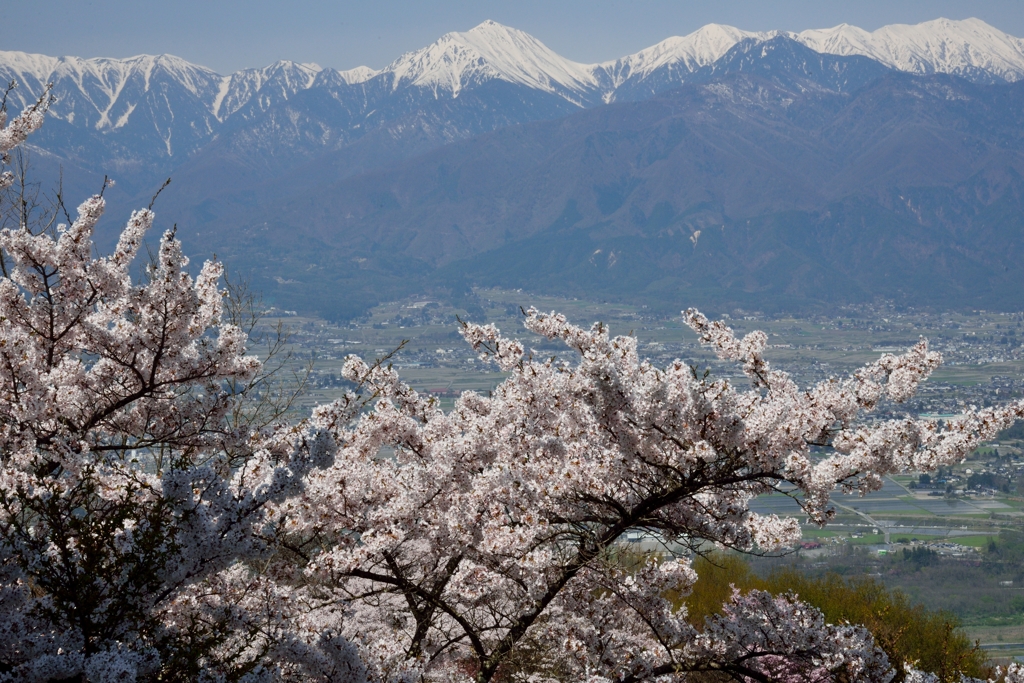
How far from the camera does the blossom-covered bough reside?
4043 millimetres

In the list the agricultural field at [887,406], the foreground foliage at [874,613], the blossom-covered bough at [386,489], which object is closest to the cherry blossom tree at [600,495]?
the blossom-covered bough at [386,489]

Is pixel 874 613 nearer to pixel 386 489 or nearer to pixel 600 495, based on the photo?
pixel 600 495

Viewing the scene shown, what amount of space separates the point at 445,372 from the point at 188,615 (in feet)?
311

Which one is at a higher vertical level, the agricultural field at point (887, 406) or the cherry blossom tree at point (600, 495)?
the cherry blossom tree at point (600, 495)

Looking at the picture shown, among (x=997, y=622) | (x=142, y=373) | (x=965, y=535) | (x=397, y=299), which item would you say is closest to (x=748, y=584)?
(x=142, y=373)

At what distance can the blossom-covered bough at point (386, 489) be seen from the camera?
4.04 m

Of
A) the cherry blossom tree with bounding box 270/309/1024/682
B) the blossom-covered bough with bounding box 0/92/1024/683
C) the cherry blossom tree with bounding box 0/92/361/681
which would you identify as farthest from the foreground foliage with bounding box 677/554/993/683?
the cherry blossom tree with bounding box 0/92/361/681

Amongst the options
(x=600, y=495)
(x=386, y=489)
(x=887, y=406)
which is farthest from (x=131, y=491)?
(x=887, y=406)

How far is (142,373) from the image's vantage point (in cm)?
615

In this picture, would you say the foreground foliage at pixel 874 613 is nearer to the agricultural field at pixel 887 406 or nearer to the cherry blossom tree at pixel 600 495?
the agricultural field at pixel 887 406

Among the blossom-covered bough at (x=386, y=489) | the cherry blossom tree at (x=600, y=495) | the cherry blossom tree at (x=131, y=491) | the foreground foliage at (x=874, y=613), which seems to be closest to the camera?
the cherry blossom tree at (x=131, y=491)

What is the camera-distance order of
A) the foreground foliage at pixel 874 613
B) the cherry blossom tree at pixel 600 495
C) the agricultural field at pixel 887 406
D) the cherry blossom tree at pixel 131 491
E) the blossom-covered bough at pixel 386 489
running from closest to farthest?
the cherry blossom tree at pixel 131 491 → the blossom-covered bough at pixel 386 489 → the cherry blossom tree at pixel 600 495 → the foreground foliage at pixel 874 613 → the agricultural field at pixel 887 406

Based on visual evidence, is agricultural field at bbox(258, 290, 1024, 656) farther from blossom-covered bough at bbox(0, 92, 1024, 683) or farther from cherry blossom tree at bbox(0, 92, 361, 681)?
cherry blossom tree at bbox(0, 92, 361, 681)

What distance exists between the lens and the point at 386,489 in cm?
622
